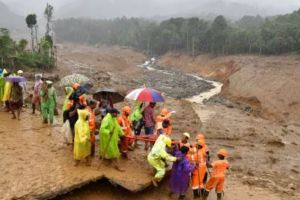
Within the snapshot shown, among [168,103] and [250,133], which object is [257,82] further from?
[250,133]

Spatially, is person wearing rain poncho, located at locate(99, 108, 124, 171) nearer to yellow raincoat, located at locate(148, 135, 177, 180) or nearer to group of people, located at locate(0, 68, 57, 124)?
yellow raincoat, located at locate(148, 135, 177, 180)

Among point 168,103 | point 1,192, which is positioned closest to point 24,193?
point 1,192

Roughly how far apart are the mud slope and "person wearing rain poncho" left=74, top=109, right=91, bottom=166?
18.9 meters

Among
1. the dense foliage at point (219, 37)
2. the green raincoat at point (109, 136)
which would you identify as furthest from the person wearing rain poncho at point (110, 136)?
the dense foliage at point (219, 37)

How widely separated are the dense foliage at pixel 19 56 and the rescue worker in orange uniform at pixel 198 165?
75.8 ft

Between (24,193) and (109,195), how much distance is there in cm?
182

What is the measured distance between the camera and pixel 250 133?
19.3m

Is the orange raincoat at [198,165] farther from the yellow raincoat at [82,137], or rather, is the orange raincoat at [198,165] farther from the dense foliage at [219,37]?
the dense foliage at [219,37]

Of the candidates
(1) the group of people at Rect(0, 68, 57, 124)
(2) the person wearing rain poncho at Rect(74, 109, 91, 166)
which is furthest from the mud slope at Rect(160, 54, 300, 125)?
(2) the person wearing rain poncho at Rect(74, 109, 91, 166)

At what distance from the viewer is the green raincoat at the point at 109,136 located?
943 cm

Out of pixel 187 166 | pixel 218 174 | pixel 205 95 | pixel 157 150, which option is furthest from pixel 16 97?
pixel 205 95

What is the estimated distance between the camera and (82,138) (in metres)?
9.31

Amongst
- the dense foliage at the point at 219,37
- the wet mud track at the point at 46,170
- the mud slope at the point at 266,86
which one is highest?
the dense foliage at the point at 219,37

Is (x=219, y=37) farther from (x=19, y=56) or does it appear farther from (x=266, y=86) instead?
(x=19, y=56)
